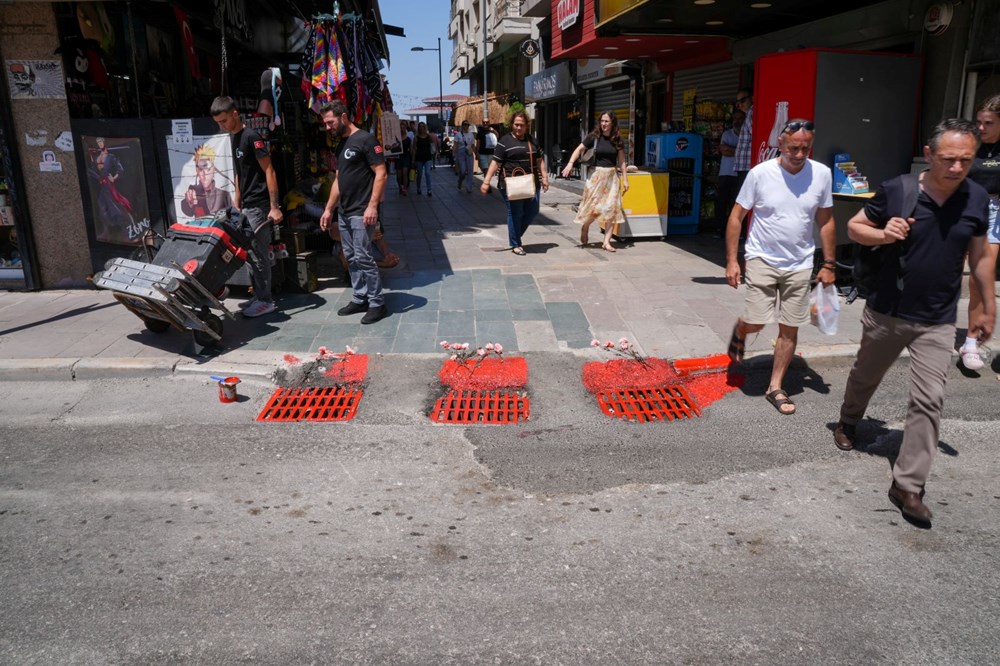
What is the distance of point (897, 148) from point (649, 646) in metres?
7.55

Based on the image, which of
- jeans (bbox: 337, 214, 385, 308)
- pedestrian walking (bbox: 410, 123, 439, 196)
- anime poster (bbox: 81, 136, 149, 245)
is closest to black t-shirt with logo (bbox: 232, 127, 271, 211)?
jeans (bbox: 337, 214, 385, 308)

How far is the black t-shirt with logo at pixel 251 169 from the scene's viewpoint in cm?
695

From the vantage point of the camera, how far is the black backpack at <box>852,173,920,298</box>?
3762 millimetres

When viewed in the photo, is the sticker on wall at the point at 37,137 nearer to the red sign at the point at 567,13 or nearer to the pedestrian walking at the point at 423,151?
the red sign at the point at 567,13

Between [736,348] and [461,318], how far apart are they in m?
2.69

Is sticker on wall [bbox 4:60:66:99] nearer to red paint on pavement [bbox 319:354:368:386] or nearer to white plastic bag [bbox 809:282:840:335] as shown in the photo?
red paint on pavement [bbox 319:354:368:386]

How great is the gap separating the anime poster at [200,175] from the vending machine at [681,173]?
21.8 ft

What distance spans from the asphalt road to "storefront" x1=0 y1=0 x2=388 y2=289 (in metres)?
3.22

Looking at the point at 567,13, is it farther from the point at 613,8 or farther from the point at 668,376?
the point at 668,376

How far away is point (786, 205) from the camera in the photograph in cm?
487

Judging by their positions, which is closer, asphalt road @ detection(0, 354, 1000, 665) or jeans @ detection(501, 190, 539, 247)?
asphalt road @ detection(0, 354, 1000, 665)

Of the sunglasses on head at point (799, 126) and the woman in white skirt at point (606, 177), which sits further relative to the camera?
the woman in white skirt at point (606, 177)

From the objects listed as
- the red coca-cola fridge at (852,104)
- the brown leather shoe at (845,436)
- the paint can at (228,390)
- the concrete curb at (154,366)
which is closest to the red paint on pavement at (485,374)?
the concrete curb at (154,366)

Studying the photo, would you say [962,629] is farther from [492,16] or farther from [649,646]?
[492,16]
